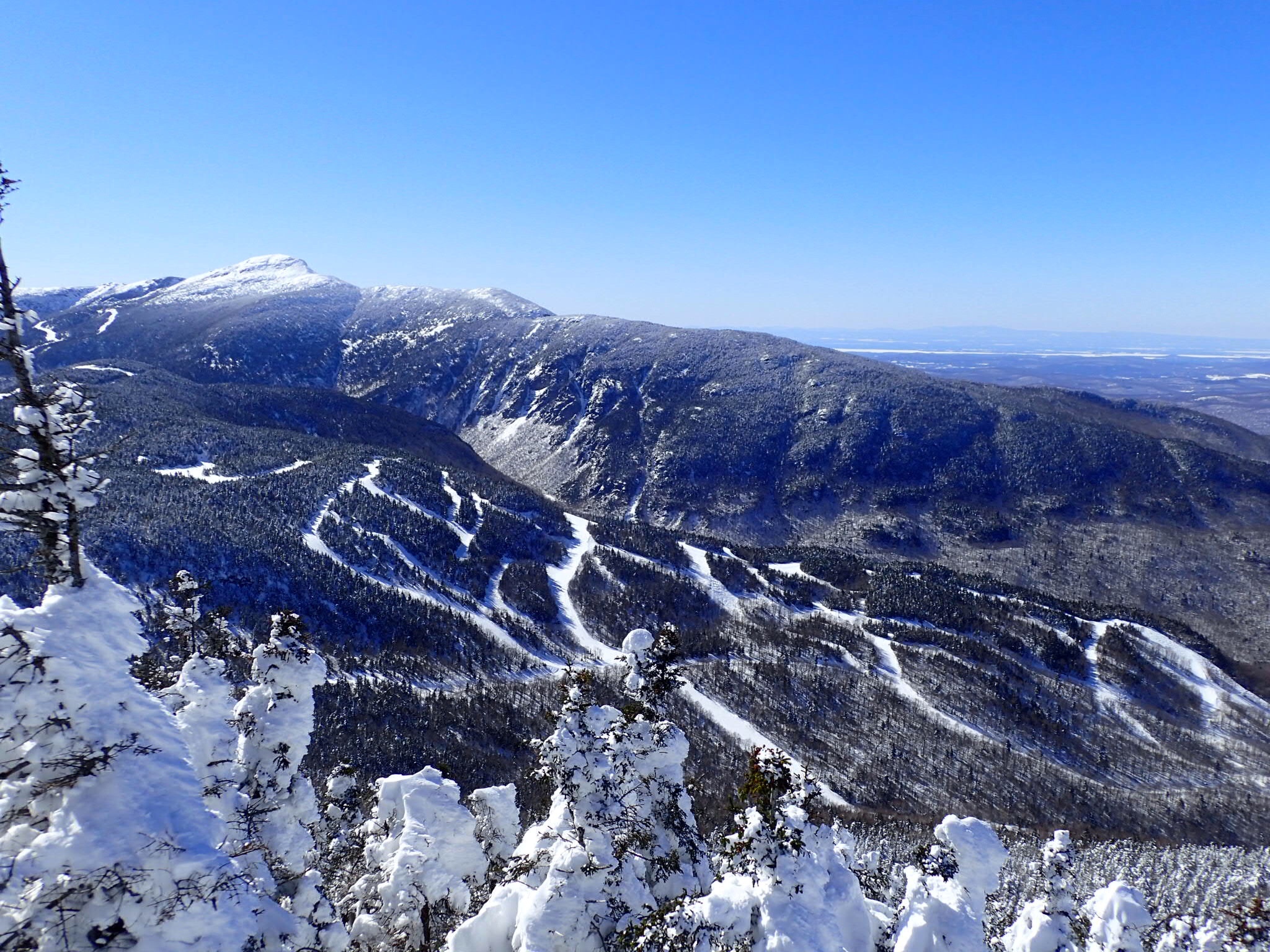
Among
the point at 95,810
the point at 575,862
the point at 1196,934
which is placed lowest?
the point at 1196,934

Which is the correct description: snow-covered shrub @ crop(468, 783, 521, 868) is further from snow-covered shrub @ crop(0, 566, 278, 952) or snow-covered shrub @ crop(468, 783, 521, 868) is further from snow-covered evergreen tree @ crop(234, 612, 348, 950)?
snow-covered shrub @ crop(0, 566, 278, 952)

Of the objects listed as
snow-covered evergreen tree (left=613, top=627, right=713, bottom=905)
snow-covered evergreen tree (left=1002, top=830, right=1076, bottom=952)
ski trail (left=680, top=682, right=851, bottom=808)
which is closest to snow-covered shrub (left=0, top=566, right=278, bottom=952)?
snow-covered evergreen tree (left=613, top=627, right=713, bottom=905)

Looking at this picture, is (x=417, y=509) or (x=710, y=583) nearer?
(x=417, y=509)

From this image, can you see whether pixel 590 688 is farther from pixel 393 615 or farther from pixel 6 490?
pixel 393 615

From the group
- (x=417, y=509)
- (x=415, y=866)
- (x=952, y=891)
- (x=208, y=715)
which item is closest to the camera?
(x=952, y=891)

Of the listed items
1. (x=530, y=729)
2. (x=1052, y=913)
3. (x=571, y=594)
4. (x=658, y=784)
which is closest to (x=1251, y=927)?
(x=1052, y=913)

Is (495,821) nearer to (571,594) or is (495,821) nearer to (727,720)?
(727,720)
